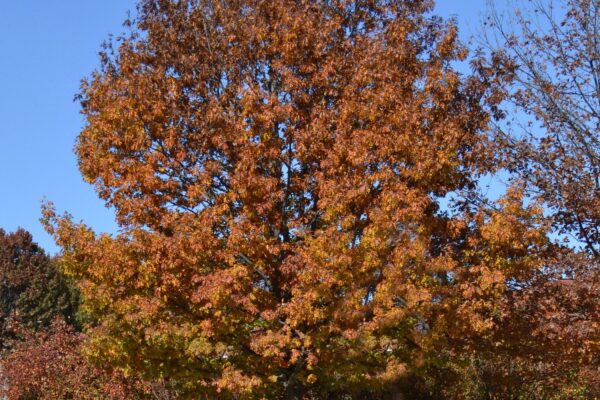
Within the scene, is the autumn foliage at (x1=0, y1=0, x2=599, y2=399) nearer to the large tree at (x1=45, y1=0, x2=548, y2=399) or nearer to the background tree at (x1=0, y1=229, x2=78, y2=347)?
the large tree at (x1=45, y1=0, x2=548, y2=399)

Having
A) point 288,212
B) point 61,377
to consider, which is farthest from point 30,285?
point 288,212

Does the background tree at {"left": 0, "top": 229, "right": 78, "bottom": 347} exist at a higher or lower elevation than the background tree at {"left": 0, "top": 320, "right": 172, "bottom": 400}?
higher

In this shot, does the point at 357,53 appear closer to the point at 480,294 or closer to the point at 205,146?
the point at 205,146

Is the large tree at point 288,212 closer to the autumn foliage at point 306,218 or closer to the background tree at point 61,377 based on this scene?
the autumn foliage at point 306,218

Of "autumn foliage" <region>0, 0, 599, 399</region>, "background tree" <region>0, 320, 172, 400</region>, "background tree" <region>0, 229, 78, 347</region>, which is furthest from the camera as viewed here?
"background tree" <region>0, 229, 78, 347</region>

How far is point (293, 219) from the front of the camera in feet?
37.4

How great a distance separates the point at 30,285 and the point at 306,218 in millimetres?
33698

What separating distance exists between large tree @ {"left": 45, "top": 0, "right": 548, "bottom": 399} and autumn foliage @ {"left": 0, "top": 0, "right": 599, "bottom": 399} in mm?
36

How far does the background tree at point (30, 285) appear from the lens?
130 feet

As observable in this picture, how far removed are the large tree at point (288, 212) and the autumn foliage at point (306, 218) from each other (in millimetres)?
36

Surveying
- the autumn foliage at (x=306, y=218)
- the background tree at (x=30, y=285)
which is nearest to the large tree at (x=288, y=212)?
the autumn foliage at (x=306, y=218)

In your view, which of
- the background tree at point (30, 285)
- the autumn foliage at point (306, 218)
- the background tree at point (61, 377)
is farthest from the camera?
the background tree at point (30, 285)

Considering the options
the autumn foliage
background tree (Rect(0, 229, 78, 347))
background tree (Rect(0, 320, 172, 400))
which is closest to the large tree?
the autumn foliage

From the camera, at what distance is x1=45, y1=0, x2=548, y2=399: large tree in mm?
10055
